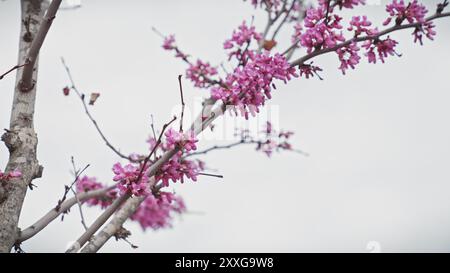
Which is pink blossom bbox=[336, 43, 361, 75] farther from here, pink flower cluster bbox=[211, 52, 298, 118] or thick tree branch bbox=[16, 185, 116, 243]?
thick tree branch bbox=[16, 185, 116, 243]

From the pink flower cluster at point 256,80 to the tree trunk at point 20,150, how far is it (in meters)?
1.46

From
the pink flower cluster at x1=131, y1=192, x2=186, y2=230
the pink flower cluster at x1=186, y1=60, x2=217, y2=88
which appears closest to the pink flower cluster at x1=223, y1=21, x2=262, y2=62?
the pink flower cluster at x1=186, y1=60, x2=217, y2=88

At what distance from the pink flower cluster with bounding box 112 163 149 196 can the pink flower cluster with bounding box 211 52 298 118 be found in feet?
2.62

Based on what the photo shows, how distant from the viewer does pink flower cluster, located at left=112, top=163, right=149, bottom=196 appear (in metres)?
2.34

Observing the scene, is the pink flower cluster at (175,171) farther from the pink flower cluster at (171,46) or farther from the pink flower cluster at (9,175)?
the pink flower cluster at (171,46)

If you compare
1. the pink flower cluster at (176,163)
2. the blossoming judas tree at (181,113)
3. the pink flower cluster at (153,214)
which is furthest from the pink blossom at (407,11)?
the pink flower cluster at (153,214)

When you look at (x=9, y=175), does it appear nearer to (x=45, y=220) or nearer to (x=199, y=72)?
(x=45, y=220)

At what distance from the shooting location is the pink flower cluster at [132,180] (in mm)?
2342

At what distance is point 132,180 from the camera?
2.37m

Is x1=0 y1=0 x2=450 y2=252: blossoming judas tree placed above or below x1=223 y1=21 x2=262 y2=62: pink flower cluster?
below

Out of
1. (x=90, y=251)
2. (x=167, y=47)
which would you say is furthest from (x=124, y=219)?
(x=167, y=47)

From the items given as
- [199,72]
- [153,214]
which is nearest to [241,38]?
[199,72]
